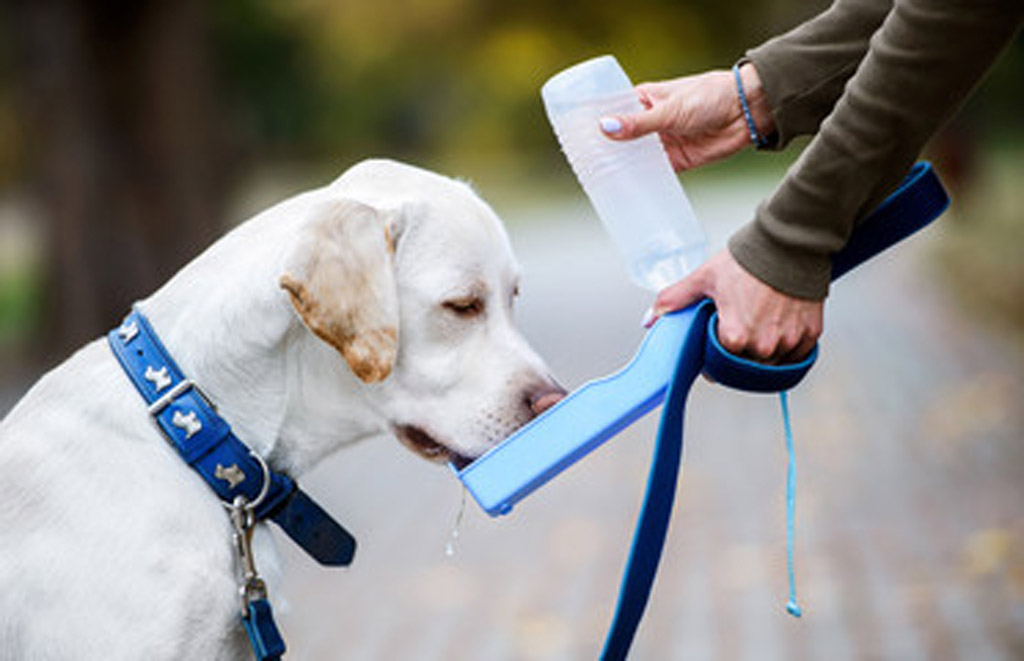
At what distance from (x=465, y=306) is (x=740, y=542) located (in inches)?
174

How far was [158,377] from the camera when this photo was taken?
2.73 m

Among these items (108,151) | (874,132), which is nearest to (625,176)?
(874,132)

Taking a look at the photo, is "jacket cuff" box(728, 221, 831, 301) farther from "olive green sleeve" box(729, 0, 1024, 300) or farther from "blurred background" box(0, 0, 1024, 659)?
"blurred background" box(0, 0, 1024, 659)

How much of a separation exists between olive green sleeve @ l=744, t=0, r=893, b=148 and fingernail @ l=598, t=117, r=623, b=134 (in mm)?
374

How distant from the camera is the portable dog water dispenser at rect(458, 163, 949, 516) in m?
2.65

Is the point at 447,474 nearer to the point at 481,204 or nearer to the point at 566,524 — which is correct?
the point at 566,524

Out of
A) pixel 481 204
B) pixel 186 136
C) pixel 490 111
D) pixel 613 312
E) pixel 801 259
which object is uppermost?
pixel 481 204

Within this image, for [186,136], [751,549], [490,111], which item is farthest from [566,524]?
[490,111]

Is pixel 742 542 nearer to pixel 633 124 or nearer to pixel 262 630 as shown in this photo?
pixel 633 124

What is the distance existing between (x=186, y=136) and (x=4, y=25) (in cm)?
1440

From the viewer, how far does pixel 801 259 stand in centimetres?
257

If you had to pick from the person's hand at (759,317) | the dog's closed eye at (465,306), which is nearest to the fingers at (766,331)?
the person's hand at (759,317)

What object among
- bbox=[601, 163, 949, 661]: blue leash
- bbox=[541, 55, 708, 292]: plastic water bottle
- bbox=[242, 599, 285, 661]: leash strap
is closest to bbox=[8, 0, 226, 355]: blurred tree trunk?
bbox=[541, 55, 708, 292]: plastic water bottle

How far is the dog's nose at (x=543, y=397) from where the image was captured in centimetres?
298
